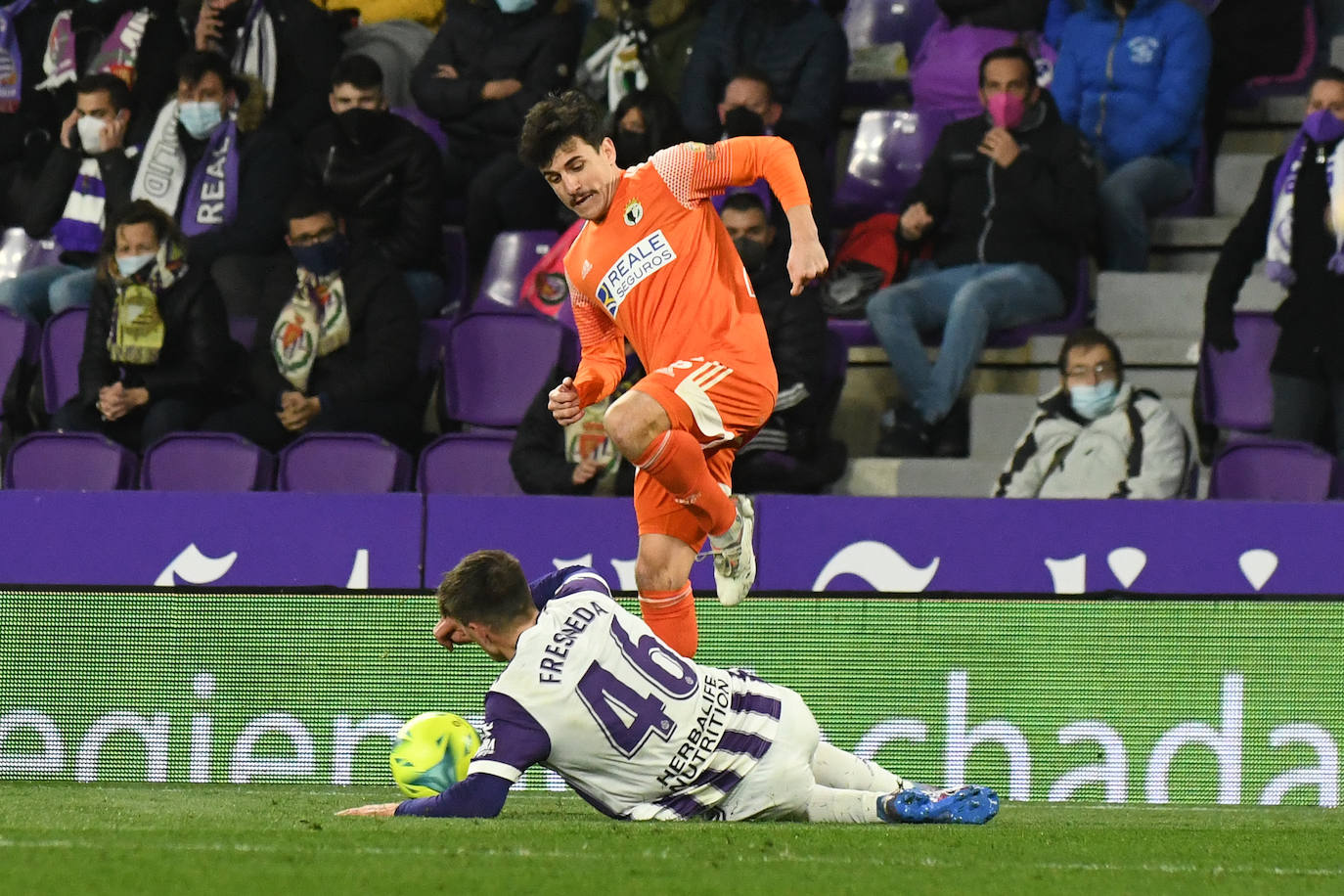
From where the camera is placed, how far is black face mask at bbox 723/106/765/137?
1009 centimetres

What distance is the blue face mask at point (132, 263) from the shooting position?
10.0 m

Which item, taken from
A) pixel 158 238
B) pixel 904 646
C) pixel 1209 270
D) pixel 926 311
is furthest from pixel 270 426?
pixel 1209 270

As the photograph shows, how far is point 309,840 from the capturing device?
466cm

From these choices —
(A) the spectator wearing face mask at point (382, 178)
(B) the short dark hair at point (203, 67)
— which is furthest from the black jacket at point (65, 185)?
(A) the spectator wearing face mask at point (382, 178)

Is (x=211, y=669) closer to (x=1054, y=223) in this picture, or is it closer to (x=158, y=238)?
(x=158, y=238)

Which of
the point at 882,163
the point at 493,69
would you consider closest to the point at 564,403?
the point at 882,163

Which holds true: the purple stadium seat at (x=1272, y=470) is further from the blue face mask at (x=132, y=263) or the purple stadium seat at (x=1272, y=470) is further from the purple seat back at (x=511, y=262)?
the blue face mask at (x=132, y=263)

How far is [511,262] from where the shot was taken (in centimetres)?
1087

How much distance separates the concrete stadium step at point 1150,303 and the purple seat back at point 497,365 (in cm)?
272

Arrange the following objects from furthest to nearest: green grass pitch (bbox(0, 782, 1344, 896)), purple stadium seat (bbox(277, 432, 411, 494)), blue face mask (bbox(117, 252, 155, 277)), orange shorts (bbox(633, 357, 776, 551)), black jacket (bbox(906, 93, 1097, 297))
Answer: blue face mask (bbox(117, 252, 155, 277)) → black jacket (bbox(906, 93, 1097, 297)) → purple stadium seat (bbox(277, 432, 411, 494)) → orange shorts (bbox(633, 357, 776, 551)) → green grass pitch (bbox(0, 782, 1344, 896))

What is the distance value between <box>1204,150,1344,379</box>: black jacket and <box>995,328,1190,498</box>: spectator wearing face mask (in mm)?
Answer: 768

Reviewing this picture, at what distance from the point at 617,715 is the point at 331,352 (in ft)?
16.6

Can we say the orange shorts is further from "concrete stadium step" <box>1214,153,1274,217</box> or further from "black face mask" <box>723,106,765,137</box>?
"concrete stadium step" <box>1214,153,1274,217</box>

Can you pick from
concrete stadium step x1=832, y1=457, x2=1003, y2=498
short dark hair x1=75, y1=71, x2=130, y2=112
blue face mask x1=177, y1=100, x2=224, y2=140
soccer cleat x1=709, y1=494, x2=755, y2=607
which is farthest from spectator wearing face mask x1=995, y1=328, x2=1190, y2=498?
short dark hair x1=75, y1=71, x2=130, y2=112
